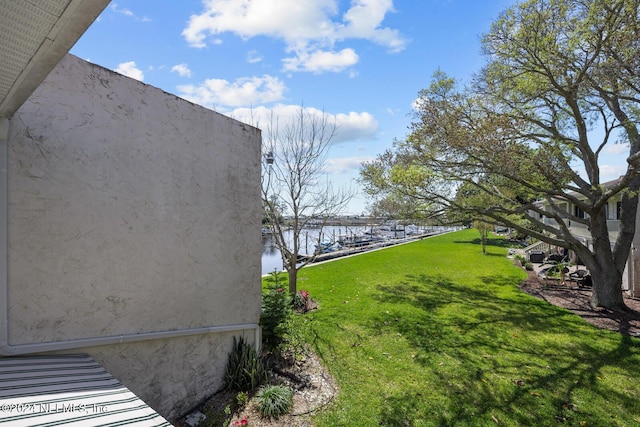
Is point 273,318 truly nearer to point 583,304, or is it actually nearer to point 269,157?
point 269,157

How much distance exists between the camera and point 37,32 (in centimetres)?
196

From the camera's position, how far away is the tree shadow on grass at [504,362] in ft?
16.2

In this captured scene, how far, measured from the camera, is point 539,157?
30.8 feet

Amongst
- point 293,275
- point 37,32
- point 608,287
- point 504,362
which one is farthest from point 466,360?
point 37,32

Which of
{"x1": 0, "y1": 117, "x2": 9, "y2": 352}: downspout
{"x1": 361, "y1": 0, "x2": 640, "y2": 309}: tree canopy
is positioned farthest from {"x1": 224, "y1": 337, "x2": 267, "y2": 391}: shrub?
{"x1": 361, "y1": 0, "x2": 640, "y2": 309}: tree canopy

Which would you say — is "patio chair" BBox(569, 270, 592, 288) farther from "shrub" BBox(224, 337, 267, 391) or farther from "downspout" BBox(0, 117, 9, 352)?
"downspout" BBox(0, 117, 9, 352)

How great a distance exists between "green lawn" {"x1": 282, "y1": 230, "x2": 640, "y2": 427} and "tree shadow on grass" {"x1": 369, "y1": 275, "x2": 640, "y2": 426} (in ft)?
0.07

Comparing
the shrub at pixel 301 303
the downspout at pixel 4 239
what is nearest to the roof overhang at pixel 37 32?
the downspout at pixel 4 239

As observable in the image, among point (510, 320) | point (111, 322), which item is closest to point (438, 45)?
point (510, 320)

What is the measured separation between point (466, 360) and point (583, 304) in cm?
740

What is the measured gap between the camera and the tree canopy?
798cm

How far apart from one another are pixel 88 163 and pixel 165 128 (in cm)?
117

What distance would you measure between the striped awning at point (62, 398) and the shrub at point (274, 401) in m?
2.37

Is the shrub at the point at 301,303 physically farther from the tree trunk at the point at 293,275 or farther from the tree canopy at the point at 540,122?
the tree canopy at the point at 540,122
